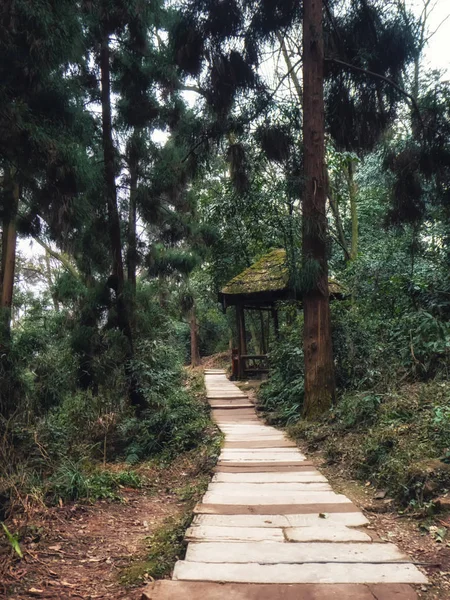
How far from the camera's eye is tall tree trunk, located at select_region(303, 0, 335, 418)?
21.6ft

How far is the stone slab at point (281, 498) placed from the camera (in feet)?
11.6

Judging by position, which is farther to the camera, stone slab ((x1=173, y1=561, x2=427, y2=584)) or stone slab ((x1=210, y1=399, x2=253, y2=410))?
stone slab ((x1=210, y1=399, x2=253, y2=410))

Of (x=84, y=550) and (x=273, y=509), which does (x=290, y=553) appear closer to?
(x=273, y=509)

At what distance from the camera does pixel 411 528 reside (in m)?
3.07

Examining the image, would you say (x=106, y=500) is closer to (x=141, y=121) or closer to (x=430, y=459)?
(x=430, y=459)

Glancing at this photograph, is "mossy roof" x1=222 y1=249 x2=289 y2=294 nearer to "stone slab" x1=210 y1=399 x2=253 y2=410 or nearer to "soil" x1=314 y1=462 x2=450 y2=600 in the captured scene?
"stone slab" x1=210 y1=399 x2=253 y2=410

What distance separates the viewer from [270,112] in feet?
25.4

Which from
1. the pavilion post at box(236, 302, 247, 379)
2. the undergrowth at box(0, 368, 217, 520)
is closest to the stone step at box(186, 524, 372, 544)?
the undergrowth at box(0, 368, 217, 520)

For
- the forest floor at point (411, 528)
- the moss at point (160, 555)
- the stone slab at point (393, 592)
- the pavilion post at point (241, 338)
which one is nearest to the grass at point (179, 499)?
the moss at point (160, 555)

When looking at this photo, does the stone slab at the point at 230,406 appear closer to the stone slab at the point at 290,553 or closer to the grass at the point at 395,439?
the grass at the point at 395,439

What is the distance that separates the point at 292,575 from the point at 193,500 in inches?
74.1

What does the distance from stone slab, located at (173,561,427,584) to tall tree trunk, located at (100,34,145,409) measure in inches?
220

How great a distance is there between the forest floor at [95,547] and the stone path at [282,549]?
0.24 metres

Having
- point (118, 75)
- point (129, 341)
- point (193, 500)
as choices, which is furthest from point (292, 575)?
point (118, 75)
